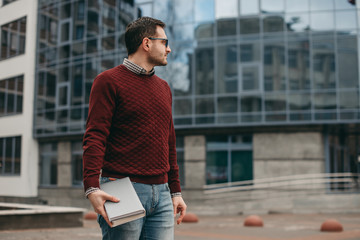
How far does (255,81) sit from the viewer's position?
21.3 metres

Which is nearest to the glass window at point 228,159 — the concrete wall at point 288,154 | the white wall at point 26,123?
the concrete wall at point 288,154

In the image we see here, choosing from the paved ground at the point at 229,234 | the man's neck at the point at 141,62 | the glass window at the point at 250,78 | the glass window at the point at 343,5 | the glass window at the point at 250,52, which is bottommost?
the paved ground at the point at 229,234

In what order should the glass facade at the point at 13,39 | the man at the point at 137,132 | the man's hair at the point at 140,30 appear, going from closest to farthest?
the man at the point at 137,132
the man's hair at the point at 140,30
the glass facade at the point at 13,39

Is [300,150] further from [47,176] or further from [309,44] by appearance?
[47,176]

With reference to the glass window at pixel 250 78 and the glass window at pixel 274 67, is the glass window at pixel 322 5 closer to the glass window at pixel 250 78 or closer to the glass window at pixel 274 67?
the glass window at pixel 274 67

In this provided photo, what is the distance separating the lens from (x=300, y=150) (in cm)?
2072

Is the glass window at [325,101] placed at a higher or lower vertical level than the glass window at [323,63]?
lower

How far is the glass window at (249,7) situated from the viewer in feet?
70.2

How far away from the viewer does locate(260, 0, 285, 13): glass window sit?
21.1 m

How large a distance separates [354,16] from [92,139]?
19680 millimetres

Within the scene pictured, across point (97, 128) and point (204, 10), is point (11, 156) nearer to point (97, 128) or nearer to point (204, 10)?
point (204, 10)

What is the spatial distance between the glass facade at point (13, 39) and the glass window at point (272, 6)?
1114 centimetres

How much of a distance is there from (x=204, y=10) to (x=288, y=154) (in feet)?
23.0

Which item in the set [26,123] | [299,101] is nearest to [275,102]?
[299,101]
